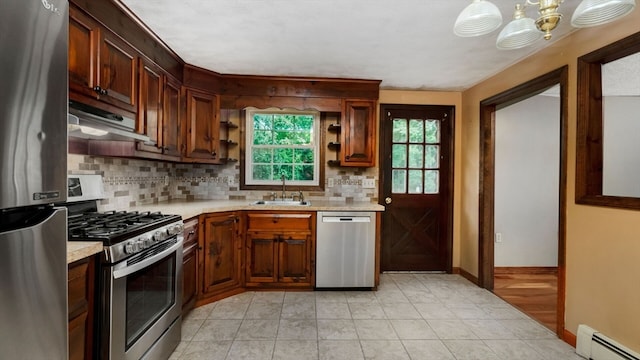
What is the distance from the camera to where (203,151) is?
3.24 metres

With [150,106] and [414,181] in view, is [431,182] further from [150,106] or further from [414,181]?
[150,106]

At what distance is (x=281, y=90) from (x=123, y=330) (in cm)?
267

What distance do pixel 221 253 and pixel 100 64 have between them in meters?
1.84

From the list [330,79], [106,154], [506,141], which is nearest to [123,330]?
[106,154]

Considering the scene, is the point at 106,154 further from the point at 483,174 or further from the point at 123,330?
the point at 483,174

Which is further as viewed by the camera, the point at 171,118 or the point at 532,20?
the point at 171,118

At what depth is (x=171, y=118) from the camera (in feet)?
9.27

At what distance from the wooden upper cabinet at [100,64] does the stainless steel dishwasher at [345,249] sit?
6.55 feet

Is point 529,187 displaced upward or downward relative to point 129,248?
upward

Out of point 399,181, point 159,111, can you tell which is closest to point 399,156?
point 399,181

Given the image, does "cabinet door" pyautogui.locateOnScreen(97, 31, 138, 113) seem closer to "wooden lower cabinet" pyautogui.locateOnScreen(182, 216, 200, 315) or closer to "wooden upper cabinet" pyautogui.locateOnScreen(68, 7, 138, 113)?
A: "wooden upper cabinet" pyautogui.locateOnScreen(68, 7, 138, 113)

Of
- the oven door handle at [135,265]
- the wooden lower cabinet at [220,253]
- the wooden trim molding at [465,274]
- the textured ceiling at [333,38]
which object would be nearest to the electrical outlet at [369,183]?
the textured ceiling at [333,38]

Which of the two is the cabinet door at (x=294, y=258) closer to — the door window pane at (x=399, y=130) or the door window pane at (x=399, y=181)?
the door window pane at (x=399, y=181)

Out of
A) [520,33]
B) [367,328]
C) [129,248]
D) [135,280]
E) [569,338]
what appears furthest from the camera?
[367,328]
